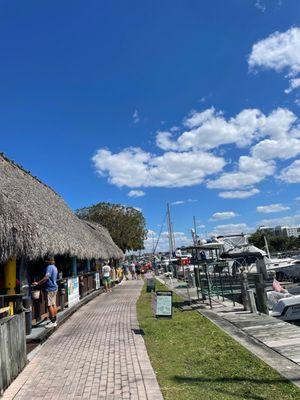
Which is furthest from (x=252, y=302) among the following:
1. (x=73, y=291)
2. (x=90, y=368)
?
(x=90, y=368)

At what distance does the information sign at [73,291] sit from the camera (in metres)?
17.4

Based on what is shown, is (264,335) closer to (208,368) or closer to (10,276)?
(208,368)

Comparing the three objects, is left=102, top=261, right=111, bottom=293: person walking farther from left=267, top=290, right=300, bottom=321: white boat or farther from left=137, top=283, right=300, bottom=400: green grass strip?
left=137, top=283, right=300, bottom=400: green grass strip

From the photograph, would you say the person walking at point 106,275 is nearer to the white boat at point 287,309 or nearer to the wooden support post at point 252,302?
the white boat at point 287,309

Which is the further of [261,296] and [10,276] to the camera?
[261,296]

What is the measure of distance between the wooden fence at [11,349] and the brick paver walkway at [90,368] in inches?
5.9

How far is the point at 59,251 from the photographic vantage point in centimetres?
1382

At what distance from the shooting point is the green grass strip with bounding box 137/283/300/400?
20.5 ft

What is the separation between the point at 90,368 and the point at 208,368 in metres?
2.02

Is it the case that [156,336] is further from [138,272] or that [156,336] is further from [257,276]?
[138,272]

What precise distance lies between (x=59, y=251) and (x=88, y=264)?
13827 millimetres

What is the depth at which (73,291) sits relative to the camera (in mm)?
18312

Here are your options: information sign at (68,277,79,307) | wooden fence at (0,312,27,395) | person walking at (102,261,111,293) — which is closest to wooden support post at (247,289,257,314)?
information sign at (68,277,79,307)

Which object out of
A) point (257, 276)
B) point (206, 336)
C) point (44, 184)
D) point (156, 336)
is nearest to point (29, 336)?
point (156, 336)
